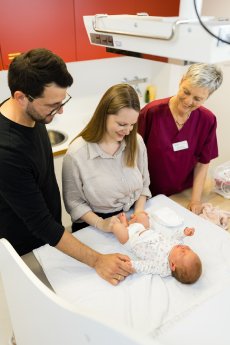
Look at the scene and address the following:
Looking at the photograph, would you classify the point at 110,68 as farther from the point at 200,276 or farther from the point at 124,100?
the point at 200,276

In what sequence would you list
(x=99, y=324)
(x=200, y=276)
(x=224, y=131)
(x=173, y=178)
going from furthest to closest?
(x=224, y=131) → (x=173, y=178) → (x=200, y=276) → (x=99, y=324)

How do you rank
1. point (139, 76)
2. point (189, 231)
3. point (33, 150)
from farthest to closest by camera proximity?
1. point (139, 76)
2. point (189, 231)
3. point (33, 150)

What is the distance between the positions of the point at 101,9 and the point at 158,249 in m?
1.92

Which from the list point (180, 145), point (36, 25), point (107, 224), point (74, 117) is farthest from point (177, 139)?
point (74, 117)

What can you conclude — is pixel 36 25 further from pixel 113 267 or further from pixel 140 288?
pixel 140 288

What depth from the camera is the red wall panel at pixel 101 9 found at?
2229 mm

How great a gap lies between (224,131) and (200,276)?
6.96 feet

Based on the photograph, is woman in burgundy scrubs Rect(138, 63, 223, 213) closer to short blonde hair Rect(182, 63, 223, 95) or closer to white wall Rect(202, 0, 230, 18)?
short blonde hair Rect(182, 63, 223, 95)

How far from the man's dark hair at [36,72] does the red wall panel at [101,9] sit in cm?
144

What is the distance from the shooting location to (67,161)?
1.40 m

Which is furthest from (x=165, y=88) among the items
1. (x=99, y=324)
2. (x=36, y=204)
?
(x=99, y=324)

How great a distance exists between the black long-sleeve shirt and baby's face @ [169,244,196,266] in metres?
0.49

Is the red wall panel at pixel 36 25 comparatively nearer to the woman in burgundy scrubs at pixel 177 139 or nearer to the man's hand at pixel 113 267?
the woman in burgundy scrubs at pixel 177 139

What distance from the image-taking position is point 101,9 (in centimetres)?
229
